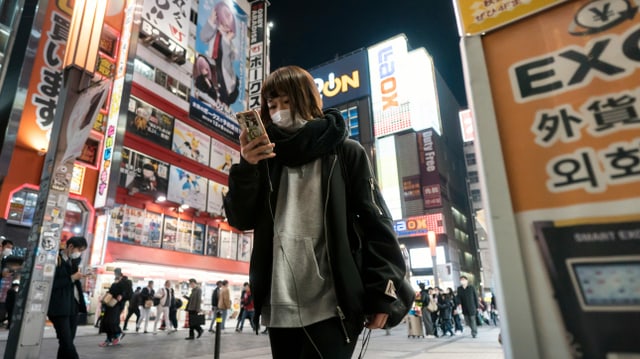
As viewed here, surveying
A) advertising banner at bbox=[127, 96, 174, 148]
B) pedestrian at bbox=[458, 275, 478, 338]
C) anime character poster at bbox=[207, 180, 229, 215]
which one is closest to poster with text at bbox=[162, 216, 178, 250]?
anime character poster at bbox=[207, 180, 229, 215]

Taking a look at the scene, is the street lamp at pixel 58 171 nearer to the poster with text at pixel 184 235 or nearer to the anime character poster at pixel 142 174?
the anime character poster at pixel 142 174

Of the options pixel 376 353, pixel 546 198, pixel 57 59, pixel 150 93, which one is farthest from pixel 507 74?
pixel 150 93

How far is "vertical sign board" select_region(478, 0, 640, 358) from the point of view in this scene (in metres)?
0.90

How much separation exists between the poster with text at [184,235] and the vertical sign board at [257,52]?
10.8m

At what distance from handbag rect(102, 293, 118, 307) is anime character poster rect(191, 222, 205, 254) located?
11.9m

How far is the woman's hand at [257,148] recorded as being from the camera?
141cm

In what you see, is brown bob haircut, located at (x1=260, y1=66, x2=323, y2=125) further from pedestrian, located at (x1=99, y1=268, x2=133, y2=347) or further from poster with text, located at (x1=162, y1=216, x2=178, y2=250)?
poster with text, located at (x1=162, y1=216, x2=178, y2=250)

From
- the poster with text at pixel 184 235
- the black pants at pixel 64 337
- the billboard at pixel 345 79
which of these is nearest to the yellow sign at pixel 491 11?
the black pants at pixel 64 337

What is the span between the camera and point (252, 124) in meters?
1.42

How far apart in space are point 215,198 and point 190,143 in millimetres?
3408

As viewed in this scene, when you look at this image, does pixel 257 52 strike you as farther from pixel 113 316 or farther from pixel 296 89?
pixel 296 89

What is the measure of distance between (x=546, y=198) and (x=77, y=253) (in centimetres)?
537

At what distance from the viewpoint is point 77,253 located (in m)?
4.84

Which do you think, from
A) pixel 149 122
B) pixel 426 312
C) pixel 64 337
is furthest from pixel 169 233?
pixel 64 337
